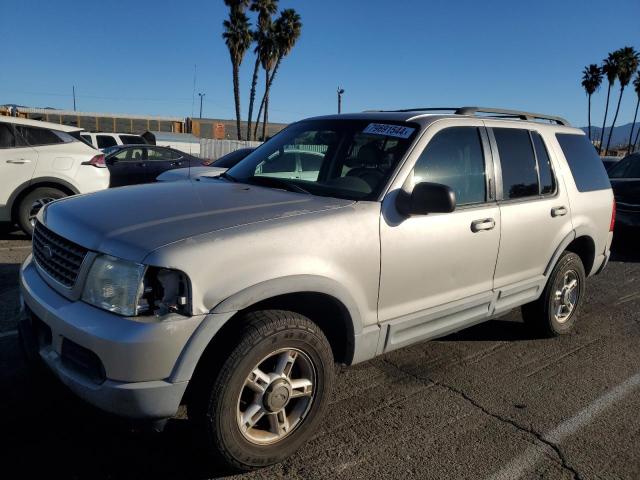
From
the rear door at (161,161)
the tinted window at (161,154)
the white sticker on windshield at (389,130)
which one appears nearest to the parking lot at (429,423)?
the white sticker on windshield at (389,130)

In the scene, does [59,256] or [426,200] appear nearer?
[59,256]

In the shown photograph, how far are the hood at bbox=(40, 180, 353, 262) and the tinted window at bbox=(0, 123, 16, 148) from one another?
197 inches

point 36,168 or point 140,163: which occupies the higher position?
point 36,168

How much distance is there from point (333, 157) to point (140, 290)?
1805 millimetres

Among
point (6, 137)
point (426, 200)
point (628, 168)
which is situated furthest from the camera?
point (628, 168)

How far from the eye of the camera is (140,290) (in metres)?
2.22

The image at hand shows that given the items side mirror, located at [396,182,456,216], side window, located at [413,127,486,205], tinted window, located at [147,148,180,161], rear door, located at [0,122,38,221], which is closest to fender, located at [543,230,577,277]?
side window, located at [413,127,486,205]

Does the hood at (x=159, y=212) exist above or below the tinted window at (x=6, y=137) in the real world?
below

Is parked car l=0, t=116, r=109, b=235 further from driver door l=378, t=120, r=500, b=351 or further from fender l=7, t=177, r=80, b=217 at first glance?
driver door l=378, t=120, r=500, b=351

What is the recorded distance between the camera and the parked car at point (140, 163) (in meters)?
12.6

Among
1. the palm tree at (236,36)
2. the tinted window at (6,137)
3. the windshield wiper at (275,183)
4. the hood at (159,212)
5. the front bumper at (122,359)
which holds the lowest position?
the front bumper at (122,359)

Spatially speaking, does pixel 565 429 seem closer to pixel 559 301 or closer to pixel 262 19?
pixel 559 301

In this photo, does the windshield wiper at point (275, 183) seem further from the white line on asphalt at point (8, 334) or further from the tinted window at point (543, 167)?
the white line on asphalt at point (8, 334)

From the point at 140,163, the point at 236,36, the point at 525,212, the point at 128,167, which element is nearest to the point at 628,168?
the point at 525,212
